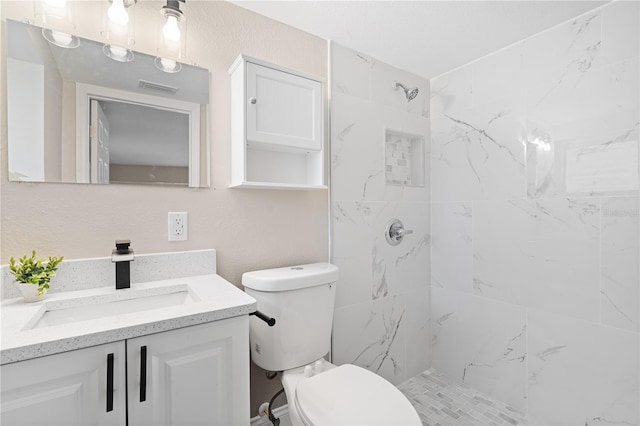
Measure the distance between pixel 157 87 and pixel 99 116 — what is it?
0.25 metres

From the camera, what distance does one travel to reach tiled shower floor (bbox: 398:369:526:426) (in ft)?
5.74

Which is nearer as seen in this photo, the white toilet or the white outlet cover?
the white toilet

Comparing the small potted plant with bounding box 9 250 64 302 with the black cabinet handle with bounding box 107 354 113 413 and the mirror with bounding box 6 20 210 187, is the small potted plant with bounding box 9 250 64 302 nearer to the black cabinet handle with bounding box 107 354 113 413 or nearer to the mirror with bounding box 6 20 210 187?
the mirror with bounding box 6 20 210 187

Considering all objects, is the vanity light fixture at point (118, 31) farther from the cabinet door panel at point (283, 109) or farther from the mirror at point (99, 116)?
the cabinet door panel at point (283, 109)

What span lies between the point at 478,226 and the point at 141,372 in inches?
73.9

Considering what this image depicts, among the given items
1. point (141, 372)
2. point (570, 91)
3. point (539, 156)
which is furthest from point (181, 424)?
point (570, 91)

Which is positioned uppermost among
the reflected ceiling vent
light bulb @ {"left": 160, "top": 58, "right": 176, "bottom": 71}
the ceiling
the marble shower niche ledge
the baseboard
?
the ceiling

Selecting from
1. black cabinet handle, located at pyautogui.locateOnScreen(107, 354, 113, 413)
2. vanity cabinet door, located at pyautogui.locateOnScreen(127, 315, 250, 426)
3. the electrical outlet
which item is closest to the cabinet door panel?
the electrical outlet

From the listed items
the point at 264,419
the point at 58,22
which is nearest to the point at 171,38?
the point at 58,22

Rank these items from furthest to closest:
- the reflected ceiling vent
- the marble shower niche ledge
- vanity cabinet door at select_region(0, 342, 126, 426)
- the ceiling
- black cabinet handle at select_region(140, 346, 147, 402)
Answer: the marble shower niche ledge
the ceiling
the reflected ceiling vent
black cabinet handle at select_region(140, 346, 147, 402)
vanity cabinet door at select_region(0, 342, 126, 426)

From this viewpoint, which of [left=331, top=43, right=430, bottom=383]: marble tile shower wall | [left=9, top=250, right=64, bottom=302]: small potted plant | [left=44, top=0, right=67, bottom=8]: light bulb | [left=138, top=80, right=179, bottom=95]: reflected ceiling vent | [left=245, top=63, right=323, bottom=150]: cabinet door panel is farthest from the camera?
A: [left=331, top=43, right=430, bottom=383]: marble tile shower wall

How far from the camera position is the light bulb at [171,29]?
1.32m

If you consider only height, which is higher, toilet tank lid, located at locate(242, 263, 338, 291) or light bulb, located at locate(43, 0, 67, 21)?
light bulb, located at locate(43, 0, 67, 21)

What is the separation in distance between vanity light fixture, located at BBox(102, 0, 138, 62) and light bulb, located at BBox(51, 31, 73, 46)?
11 centimetres
